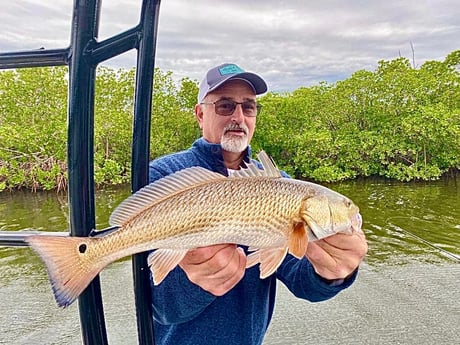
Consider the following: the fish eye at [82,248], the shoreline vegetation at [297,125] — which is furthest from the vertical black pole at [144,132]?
the shoreline vegetation at [297,125]

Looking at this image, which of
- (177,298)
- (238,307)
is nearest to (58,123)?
(238,307)

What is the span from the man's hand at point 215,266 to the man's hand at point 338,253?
16 centimetres

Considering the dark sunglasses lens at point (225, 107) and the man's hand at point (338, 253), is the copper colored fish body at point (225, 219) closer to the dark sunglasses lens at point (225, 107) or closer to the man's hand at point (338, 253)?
the man's hand at point (338, 253)

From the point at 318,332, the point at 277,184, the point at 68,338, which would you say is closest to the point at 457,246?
the point at 318,332

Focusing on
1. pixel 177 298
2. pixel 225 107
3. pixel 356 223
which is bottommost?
pixel 177 298

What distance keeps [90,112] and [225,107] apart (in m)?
0.58

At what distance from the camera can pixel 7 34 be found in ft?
3.22

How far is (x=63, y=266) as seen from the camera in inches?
26.3

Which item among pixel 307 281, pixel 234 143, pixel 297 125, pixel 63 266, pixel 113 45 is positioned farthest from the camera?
pixel 297 125

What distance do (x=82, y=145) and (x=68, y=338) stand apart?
2.49 metres

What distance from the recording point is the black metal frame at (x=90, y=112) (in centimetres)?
76

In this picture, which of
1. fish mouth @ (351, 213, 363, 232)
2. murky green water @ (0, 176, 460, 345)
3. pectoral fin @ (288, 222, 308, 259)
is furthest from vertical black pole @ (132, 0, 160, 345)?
murky green water @ (0, 176, 460, 345)

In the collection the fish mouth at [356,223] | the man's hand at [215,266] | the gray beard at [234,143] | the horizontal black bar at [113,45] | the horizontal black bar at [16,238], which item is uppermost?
the horizontal black bar at [113,45]

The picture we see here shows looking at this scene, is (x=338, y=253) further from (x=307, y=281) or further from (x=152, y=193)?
(x=152, y=193)
